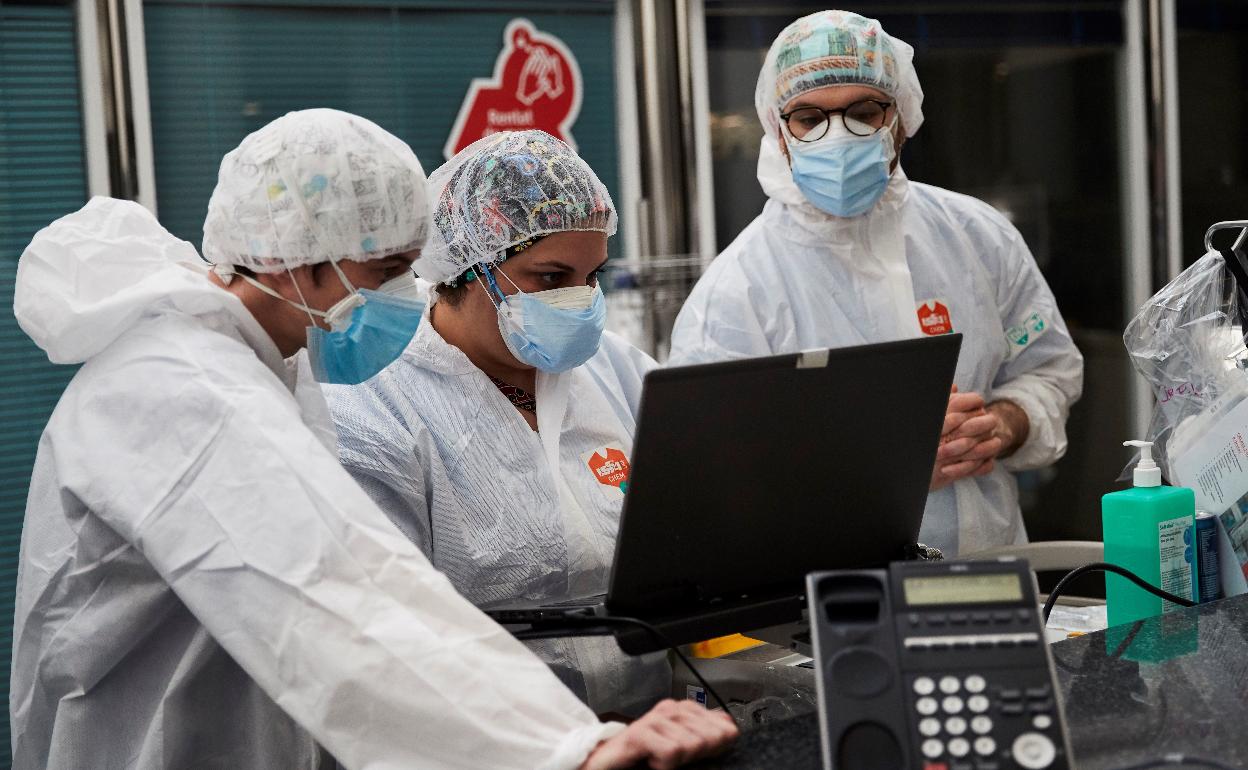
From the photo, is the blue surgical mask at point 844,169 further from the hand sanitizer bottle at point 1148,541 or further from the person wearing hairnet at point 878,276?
the hand sanitizer bottle at point 1148,541

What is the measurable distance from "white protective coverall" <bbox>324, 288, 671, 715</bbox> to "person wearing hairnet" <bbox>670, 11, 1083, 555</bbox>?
617 mm

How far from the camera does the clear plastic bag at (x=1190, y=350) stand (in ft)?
5.48

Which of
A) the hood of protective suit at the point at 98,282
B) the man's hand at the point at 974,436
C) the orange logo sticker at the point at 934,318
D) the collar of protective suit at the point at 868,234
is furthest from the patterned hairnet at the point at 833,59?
the hood of protective suit at the point at 98,282

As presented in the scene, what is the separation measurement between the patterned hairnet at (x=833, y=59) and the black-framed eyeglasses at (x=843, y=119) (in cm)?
3

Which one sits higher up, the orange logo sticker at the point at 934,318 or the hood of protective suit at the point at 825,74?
the hood of protective suit at the point at 825,74

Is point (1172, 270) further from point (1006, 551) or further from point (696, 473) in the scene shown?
point (696, 473)

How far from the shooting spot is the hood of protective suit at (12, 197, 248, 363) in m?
1.40

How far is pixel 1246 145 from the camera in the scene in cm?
459

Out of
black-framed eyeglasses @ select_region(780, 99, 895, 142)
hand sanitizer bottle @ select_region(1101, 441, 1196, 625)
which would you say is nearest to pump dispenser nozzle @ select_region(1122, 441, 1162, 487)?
hand sanitizer bottle @ select_region(1101, 441, 1196, 625)

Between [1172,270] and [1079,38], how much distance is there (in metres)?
0.83

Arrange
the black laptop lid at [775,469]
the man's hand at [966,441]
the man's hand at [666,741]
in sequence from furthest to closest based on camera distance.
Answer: the man's hand at [966,441] < the black laptop lid at [775,469] < the man's hand at [666,741]

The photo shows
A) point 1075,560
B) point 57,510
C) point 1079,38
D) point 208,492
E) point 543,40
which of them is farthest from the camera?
point 1079,38

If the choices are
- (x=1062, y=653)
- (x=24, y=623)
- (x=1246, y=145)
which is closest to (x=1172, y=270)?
(x=1246, y=145)

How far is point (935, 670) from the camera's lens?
1034mm
